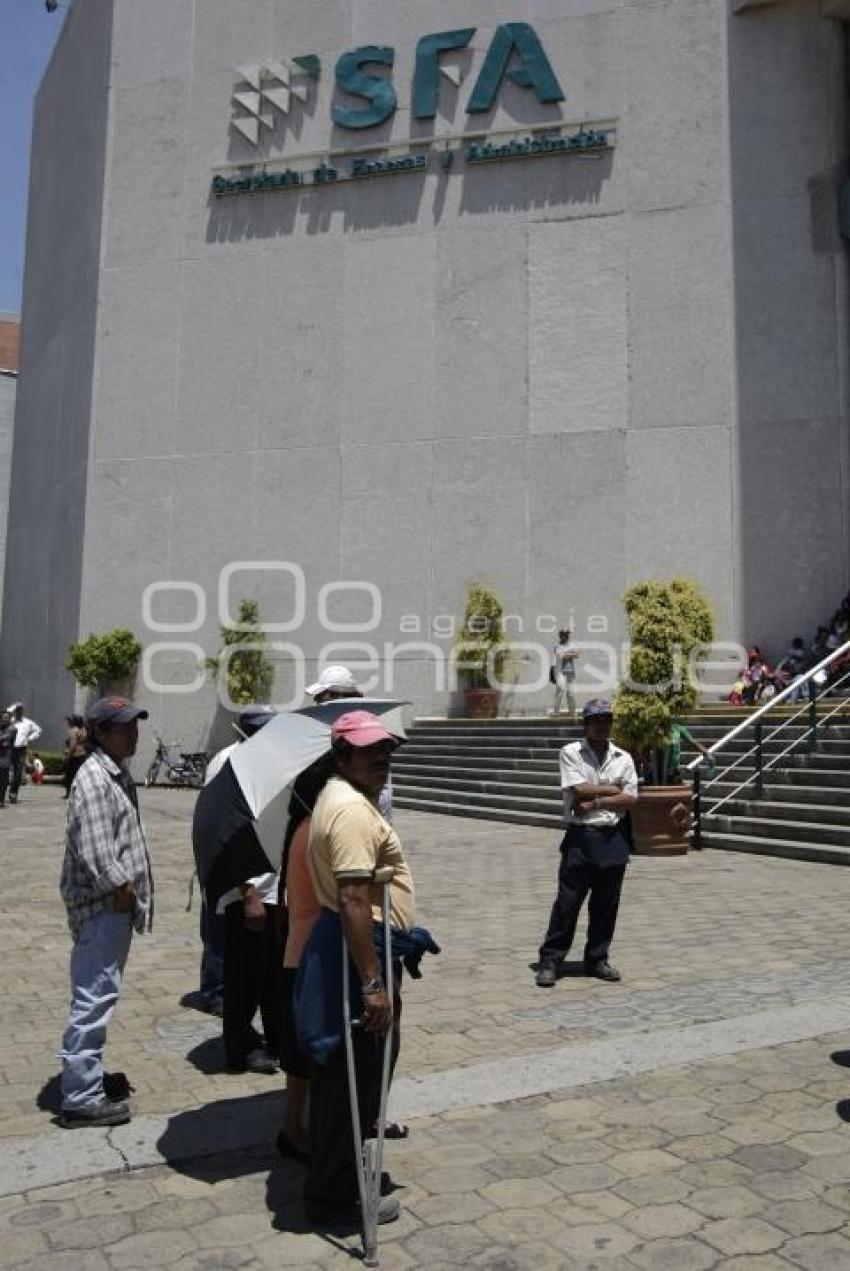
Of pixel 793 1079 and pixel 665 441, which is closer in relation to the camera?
pixel 793 1079

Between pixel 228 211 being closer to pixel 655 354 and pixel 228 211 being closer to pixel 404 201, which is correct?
pixel 404 201

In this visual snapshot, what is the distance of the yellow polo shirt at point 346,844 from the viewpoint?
3434 millimetres

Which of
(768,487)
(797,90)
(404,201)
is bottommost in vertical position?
(768,487)

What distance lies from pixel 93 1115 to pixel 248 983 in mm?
997

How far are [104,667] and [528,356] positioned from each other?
36.8 ft

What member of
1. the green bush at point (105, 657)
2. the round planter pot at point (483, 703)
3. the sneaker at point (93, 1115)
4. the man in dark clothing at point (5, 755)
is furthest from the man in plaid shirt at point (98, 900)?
the green bush at point (105, 657)

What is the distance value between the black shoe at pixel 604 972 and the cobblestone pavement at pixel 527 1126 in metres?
0.16

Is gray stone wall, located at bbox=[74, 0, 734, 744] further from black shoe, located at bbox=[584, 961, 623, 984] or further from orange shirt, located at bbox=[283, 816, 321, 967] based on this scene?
orange shirt, located at bbox=[283, 816, 321, 967]

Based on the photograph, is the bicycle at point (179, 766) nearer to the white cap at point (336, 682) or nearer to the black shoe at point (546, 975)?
the black shoe at point (546, 975)

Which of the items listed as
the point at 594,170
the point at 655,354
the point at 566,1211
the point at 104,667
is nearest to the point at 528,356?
the point at 655,354

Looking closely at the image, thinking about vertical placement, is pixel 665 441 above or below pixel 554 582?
above

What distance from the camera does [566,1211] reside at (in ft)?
11.5

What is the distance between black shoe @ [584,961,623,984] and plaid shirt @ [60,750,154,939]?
312cm

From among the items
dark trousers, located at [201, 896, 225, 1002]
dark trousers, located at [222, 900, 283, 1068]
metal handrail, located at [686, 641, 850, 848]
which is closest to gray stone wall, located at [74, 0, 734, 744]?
metal handrail, located at [686, 641, 850, 848]
